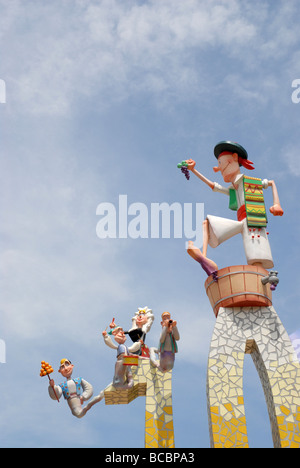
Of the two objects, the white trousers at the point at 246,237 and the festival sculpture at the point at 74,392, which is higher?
the white trousers at the point at 246,237

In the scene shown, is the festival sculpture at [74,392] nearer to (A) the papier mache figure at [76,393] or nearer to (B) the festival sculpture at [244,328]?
(A) the papier mache figure at [76,393]

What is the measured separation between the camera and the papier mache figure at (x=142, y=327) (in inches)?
443

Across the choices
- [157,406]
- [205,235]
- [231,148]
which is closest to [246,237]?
[205,235]

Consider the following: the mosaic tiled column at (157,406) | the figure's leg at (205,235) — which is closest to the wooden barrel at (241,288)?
the figure's leg at (205,235)

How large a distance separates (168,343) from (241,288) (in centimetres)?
172

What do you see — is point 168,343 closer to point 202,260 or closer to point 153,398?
point 153,398

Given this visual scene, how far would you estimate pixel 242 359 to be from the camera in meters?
10.2

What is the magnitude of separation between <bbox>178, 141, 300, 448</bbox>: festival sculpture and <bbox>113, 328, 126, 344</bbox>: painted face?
1.69 m

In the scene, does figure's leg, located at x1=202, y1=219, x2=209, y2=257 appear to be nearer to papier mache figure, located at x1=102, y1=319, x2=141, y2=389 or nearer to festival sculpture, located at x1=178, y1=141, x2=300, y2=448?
festival sculpture, located at x1=178, y1=141, x2=300, y2=448

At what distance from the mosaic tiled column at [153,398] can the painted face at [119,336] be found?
52 centimetres

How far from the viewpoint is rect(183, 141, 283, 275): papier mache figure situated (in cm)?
1105
